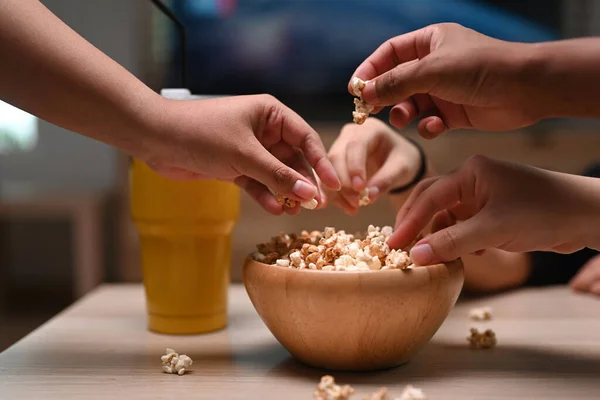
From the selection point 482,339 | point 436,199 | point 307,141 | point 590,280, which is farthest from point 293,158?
point 590,280

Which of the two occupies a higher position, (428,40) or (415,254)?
(428,40)

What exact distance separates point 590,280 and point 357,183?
52 cm

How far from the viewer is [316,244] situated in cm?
89

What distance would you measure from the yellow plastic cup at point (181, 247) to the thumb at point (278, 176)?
160 millimetres

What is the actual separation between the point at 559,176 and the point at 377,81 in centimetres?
25

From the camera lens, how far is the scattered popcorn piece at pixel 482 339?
0.89 meters

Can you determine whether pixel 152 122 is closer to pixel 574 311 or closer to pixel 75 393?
pixel 75 393

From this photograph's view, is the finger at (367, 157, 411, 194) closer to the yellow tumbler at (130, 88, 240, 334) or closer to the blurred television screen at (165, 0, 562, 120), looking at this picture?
the yellow tumbler at (130, 88, 240, 334)

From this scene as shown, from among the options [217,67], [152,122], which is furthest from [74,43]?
[217,67]

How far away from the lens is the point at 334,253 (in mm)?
814

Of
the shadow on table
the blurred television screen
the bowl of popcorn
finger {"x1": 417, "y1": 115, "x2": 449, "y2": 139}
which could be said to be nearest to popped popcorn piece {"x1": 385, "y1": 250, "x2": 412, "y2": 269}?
the bowl of popcorn

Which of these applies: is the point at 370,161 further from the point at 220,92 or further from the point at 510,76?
the point at 220,92

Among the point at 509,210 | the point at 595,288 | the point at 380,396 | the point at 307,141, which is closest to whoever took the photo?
the point at 380,396

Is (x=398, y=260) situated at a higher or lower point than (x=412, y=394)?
higher
